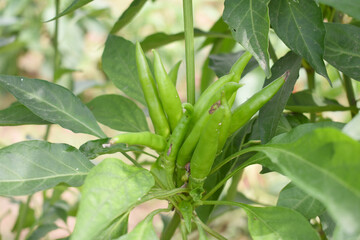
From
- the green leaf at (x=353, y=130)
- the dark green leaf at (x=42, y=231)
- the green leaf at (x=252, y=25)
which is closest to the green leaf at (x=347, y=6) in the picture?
the green leaf at (x=252, y=25)

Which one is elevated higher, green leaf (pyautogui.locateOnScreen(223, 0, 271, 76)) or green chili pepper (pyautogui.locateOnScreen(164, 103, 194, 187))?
green leaf (pyautogui.locateOnScreen(223, 0, 271, 76))

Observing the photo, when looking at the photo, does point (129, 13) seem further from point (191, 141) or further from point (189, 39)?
point (191, 141)

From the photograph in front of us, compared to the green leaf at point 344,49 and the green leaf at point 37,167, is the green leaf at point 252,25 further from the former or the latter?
the green leaf at point 37,167

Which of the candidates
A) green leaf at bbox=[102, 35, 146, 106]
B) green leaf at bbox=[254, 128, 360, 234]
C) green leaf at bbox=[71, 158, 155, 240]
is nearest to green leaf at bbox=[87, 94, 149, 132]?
green leaf at bbox=[102, 35, 146, 106]

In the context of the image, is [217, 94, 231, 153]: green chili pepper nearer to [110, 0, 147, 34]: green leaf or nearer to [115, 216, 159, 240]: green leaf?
[115, 216, 159, 240]: green leaf

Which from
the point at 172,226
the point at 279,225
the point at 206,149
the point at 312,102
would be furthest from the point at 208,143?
the point at 312,102
